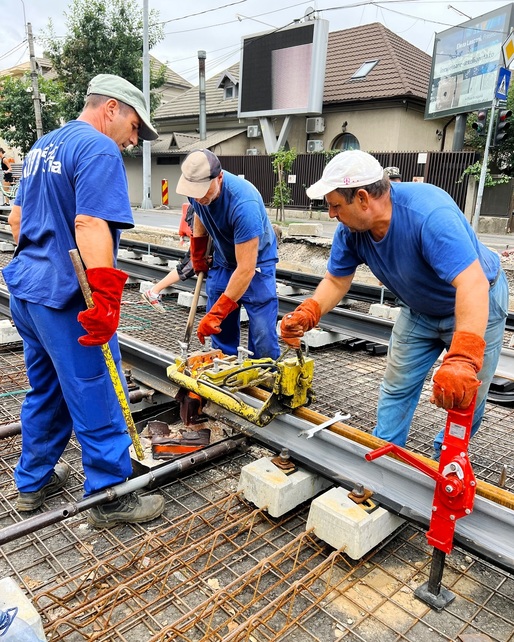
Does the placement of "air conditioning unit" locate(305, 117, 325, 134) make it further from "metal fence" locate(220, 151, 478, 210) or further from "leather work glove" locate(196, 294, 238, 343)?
"leather work glove" locate(196, 294, 238, 343)

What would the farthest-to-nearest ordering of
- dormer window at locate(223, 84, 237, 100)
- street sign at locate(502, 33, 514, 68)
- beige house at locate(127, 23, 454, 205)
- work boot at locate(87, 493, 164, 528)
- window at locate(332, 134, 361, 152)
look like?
dormer window at locate(223, 84, 237, 100) → window at locate(332, 134, 361, 152) → beige house at locate(127, 23, 454, 205) → street sign at locate(502, 33, 514, 68) → work boot at locate(87, 493, 164, 528)

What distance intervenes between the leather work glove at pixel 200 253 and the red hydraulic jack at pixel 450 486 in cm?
260

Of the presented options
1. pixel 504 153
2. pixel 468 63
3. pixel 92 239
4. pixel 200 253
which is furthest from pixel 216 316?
pixel 468 63

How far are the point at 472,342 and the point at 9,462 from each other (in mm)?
2711

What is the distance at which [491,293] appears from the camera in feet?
8.74

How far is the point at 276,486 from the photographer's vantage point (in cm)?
262

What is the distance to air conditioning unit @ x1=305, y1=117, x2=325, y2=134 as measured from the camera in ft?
82.1

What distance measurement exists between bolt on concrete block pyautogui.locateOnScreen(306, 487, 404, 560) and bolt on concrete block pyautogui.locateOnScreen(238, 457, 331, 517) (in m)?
0.19

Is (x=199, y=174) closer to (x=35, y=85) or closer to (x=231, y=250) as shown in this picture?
(x=231, y=250)

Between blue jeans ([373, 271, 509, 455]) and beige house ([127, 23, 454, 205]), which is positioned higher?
beige house ([127, 23, 454, 205])

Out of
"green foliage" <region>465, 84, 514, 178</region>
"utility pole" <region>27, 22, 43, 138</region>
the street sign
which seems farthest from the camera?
"utility pole" <region>27, 22, 43, 138</region>

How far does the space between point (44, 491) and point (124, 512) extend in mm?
487

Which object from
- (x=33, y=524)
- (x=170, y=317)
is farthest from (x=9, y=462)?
(x=170, y=317)

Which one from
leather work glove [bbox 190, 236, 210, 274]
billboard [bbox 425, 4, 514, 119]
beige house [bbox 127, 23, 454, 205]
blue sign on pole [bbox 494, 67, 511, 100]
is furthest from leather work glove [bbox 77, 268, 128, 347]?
beige house [bbox 127, 23, 454, 205]
